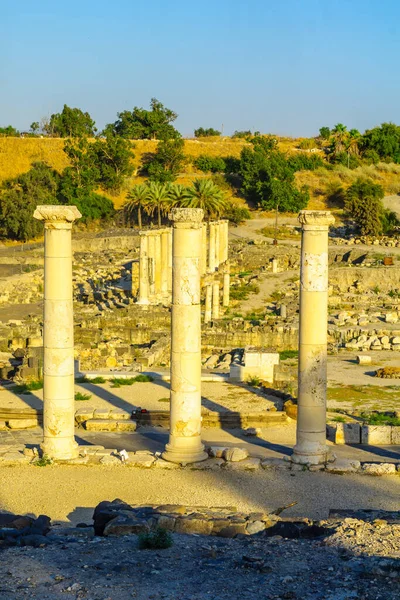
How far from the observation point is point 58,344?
19.4 meters

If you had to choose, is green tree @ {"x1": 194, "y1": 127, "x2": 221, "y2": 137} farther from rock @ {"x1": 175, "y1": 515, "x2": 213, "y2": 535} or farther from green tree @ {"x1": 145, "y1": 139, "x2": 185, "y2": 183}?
rock @ {"x1": 175, "y1": 515, "x2": 213, "y2": 535}

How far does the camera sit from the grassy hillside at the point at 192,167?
9425cm

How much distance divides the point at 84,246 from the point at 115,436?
175 ft

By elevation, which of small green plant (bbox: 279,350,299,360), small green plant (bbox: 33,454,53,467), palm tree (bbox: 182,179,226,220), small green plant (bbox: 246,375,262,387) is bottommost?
small green plant (bbox: 279,350,299,360)

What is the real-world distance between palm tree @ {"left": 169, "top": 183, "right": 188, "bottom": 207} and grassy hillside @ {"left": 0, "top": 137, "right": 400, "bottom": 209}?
19.7m

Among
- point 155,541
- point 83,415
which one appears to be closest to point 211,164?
point 83,415

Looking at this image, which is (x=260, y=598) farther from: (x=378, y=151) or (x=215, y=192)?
(x=378, y=151)

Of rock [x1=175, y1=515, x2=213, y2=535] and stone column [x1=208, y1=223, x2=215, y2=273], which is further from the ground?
stone column [x1=208, y1=223, x2=215, y2=273]

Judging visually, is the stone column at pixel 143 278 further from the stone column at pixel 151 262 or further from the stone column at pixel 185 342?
the stone column at pixel 185 342

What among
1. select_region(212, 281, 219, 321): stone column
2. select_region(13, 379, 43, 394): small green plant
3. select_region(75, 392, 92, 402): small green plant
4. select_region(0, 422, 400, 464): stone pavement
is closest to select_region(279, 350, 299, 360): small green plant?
select_region(212, 281, 219, 321): stone column

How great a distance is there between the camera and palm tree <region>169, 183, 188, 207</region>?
229 feet

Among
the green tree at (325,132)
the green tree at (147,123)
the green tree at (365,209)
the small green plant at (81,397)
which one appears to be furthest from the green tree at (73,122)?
the small green plant at (81,397)

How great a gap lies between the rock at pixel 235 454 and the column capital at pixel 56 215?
17.5 feet

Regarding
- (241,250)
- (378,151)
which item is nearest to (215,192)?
(241,250)
